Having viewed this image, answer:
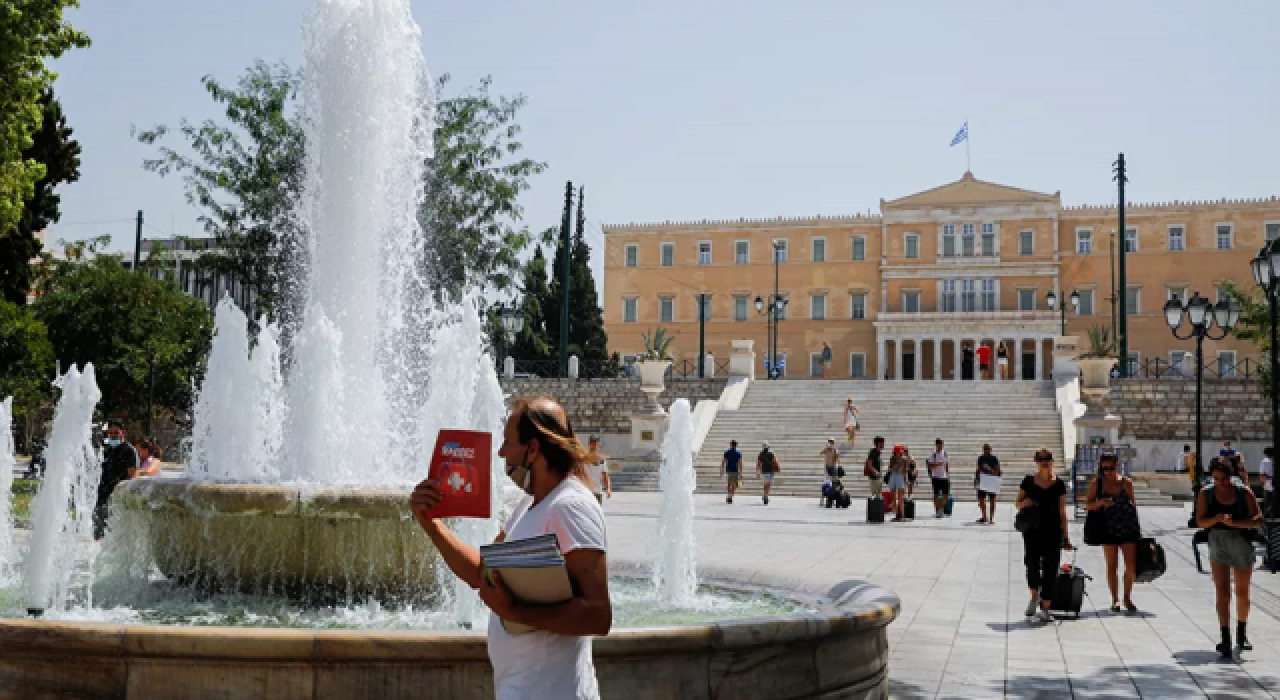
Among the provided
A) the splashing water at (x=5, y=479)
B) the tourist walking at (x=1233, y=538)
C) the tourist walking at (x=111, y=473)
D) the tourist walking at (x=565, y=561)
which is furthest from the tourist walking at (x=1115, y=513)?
the tourist walking at (x=111, y=473)

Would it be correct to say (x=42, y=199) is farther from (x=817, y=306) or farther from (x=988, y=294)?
(x=988, y=294)

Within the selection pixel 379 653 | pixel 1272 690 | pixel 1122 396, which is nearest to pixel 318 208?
pixel 379 653

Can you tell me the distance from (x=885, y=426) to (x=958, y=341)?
2679 centimetres

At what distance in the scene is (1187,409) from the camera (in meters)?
32.2

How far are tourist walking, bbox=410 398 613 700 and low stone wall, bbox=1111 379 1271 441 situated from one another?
30.3m

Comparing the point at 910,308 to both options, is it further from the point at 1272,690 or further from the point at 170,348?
the point at 1272,690

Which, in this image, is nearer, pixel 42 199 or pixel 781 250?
pixel 42 199

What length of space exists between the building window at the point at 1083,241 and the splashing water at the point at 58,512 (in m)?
56.9

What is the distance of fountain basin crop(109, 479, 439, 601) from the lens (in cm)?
640

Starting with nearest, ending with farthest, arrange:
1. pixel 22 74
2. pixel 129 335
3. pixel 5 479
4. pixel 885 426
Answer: pixel 5 479
pixel 22 74
pixel 129 335
pixel 885 426

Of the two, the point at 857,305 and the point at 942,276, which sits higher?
the point at 942,276

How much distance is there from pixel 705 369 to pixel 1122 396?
50.2 feet

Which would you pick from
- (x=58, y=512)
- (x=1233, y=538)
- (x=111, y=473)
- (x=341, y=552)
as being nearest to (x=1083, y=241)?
(x=1233, y=538)

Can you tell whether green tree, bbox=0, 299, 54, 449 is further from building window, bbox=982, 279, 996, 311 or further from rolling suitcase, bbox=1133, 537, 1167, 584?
building window, bbox=982, 279, 996, 311
